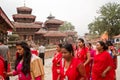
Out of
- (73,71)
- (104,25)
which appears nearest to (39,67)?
(73,71)

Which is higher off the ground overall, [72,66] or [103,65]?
[72,66]

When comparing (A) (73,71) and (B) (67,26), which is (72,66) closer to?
(A) (73,71)

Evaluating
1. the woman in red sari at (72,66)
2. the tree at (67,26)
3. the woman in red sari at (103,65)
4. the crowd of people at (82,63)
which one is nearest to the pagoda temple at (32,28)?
the crowd of people at (82,63)

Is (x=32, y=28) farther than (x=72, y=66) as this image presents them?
Yes

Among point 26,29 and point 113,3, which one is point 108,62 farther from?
point 113,3

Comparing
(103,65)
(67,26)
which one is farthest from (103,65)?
(67,26)

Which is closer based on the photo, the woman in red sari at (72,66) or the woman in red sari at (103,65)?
the woman in red sari at (72,66)

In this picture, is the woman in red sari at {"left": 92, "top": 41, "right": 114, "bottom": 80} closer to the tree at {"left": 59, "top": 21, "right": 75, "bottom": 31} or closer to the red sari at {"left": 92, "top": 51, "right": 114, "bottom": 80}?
the red sari at {"left": 92, "top": 51, "right": 114, "bottom": 80}

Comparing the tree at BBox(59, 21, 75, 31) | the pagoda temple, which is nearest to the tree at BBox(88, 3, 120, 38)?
the pagoda temple

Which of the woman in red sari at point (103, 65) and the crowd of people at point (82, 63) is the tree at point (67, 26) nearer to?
the crowd of people at point (82, 63)

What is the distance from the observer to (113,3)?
7538 centimetres

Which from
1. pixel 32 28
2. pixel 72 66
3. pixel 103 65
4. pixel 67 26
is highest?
pixel 72 66

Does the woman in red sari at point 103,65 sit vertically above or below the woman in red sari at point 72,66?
below

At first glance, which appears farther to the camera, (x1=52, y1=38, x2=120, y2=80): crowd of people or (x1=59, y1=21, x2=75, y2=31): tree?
(x1=59, y1=21, x2=75, y2=31): tree
